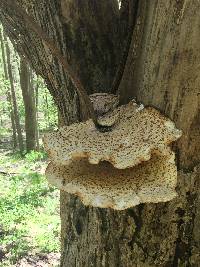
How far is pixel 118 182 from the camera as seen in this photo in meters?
1.55

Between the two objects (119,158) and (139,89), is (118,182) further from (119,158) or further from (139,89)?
(139,89)

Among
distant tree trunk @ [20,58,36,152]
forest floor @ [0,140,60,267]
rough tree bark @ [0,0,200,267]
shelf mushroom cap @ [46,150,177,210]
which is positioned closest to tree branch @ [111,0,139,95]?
rough tree bark @ [0,0,200,267]

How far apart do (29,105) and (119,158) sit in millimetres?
12441

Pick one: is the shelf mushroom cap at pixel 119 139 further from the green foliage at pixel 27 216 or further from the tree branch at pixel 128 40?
the green foliage at pixel 27 216

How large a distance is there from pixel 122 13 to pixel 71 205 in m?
1.22

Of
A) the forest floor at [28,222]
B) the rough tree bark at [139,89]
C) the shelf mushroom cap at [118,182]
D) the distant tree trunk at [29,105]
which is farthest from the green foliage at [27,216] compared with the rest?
the shelf mushroom cap at [118,182]

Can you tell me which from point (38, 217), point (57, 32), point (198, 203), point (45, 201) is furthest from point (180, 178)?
point (45, 201)

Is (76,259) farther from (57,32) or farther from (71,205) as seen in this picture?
(57,32)

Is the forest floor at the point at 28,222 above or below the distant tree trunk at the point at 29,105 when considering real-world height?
below

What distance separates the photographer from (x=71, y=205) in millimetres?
2377

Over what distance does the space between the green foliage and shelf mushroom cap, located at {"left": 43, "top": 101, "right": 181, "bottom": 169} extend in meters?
5.06

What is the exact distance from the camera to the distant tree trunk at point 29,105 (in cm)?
1293

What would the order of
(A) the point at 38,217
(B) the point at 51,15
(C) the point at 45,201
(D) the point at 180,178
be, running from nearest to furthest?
(D) the point at 180,178 → (B) the point at 51,15 → (A) the point at 38,217 → (C) the point at 45,201

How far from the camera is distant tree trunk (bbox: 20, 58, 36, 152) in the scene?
12.9 metres
